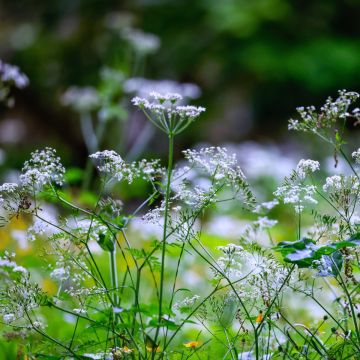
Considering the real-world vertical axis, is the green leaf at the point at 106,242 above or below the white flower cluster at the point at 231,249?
below

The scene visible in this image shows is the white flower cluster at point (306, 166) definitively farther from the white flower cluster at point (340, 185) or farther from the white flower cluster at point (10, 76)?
the white flower cluster at point (10, 76)

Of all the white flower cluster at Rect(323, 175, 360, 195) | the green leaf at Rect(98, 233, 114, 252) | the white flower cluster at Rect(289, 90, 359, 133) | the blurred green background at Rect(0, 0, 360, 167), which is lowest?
the green leaf at Rect(98, 233, 114, 252)

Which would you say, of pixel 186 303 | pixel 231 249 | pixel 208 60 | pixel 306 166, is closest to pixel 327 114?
pixel 306 166

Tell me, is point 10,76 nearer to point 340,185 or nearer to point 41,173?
point 41,173

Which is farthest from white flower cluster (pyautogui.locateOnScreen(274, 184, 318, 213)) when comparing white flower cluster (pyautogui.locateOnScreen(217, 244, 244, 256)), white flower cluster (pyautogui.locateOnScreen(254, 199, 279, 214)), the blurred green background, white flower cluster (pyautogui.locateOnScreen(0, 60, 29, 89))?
the blurred green background

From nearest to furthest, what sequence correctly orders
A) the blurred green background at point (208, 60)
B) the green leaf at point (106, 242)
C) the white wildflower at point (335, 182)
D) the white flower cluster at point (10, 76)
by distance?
1. the green leaf at point (106, 242)
2. the white wildflower at point (335, 182)
3. the white flower cluster at point (10, 76)
4. the blurred green background at point (208, 60)

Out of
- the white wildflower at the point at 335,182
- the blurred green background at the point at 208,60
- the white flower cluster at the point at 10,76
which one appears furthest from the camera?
the blurred green background at the point at 208,60

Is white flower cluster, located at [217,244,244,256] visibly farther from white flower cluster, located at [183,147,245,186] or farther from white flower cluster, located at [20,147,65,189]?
white flower cluster, located at [20,147,65,189]

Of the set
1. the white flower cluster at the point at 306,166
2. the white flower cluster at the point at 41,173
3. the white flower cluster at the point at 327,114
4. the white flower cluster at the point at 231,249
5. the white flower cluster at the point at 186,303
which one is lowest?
the white flower cluster at the point at 186,303

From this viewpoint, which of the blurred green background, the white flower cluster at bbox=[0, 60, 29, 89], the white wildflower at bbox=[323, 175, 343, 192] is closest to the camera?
the white wildflower at bbox=[323, 175, 343, 192]

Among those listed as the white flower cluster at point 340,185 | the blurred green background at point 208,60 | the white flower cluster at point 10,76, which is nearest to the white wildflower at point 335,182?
the white flower cluster at point 340,185
